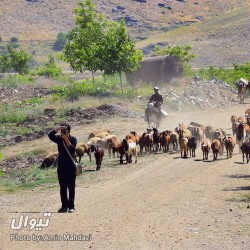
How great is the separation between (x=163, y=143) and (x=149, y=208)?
9843 millimetres

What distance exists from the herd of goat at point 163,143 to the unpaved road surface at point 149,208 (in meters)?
0.44

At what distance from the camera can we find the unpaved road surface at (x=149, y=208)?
12.8m

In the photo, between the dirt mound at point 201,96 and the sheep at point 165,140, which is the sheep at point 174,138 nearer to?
the sheep at point 165,140

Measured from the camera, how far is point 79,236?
43.2 ft

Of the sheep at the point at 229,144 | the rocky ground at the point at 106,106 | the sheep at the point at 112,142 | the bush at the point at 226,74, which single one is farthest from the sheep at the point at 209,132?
the bush at the point at 226,74

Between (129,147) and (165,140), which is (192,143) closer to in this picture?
(165,140)

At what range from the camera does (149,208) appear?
51.2 feet

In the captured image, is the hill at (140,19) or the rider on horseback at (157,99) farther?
the hill at (140,19)

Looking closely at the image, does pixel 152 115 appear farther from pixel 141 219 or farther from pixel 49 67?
pixel 49 67

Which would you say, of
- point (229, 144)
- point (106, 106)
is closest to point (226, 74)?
point (106, 106)

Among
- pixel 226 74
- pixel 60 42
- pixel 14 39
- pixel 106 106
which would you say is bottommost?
pixel 106 106

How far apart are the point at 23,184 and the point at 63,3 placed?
109m

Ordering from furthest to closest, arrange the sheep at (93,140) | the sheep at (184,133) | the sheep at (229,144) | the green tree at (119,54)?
the green tree at (119,54) < the sheep at (93,140) < the sheep at (184,133) < the sheep at (229,144)

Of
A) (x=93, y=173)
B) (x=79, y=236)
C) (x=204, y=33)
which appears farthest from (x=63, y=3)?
(x=79, y=236)
